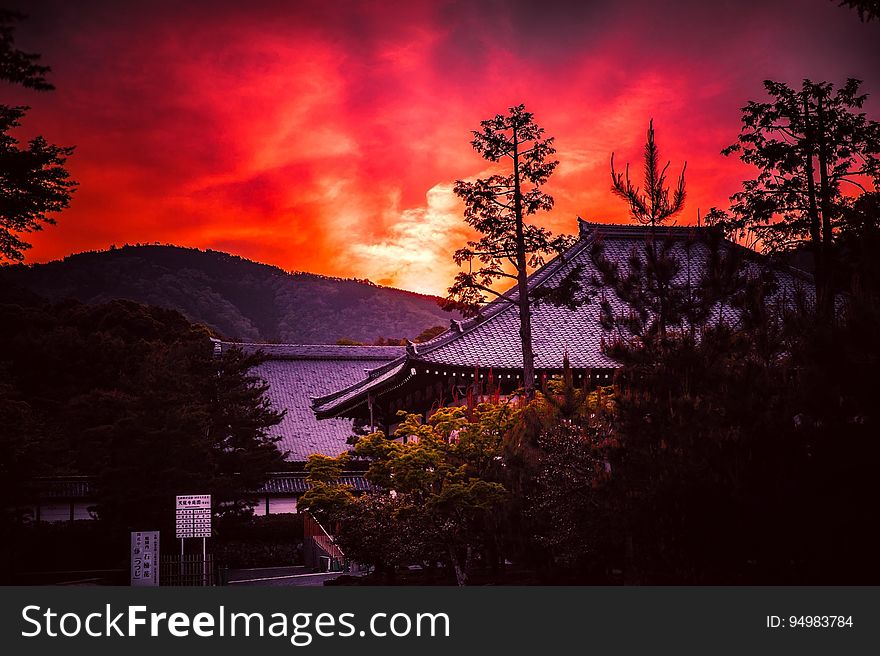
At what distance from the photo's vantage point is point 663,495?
1113cm

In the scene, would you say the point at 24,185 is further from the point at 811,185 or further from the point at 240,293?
the point at 240,293

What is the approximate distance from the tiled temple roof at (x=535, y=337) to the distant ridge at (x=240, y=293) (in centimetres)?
8633

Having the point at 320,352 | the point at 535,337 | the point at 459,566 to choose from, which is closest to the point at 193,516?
the point at 459,566

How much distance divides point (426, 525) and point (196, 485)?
13.0 metres

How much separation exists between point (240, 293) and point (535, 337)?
109270mm

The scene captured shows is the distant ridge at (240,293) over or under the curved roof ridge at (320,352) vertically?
over

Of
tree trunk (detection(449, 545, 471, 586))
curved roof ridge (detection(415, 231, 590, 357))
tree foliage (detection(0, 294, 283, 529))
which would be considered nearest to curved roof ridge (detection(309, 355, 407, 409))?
curved roof ridge (detection(415, 231, 590, 357))

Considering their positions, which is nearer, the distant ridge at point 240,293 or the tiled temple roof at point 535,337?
the tiled temple roof at point 535,337

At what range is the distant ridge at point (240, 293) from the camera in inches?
4552

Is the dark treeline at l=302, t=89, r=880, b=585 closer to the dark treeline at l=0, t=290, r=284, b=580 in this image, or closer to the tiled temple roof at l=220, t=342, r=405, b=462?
the dark treeline at l=0, t=290, r=284, b=580

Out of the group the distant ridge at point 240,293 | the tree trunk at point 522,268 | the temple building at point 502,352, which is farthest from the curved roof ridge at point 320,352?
the distant ridge at point 240,293

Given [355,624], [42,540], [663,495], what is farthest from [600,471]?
[42,540]

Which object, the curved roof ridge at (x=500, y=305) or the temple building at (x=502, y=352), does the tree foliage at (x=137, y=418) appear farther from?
the curved roof ridge at (x=500, y=305)

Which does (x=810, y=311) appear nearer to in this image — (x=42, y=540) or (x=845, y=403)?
(x=845, y=403)
